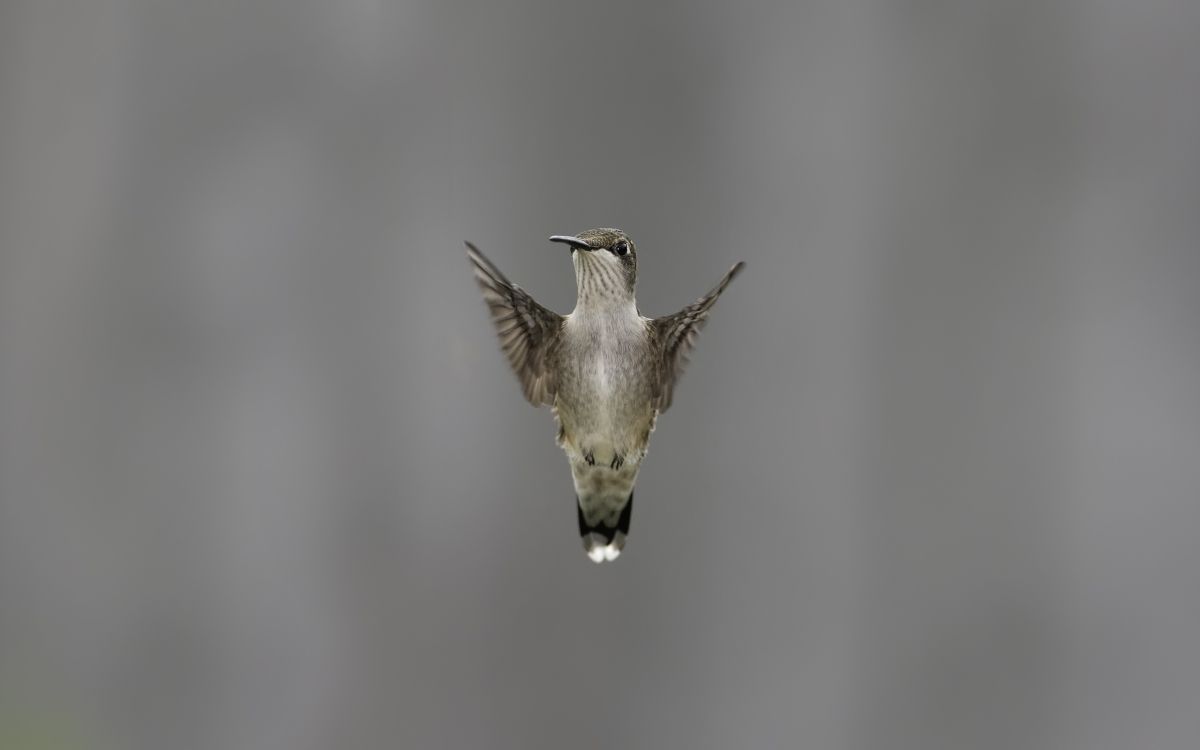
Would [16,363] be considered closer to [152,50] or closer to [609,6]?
[152,50]

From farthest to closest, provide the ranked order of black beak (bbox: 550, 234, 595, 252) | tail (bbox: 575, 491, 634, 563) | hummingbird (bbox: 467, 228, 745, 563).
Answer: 1. tail (bbox: 575, 491, 634, 563)
2. hummingbird (bbox: 467, 228, 745, 563)
3. black beak (bbox: 550, 234, 595, 252)

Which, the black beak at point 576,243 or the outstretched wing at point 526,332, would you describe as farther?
the outstretched wing at point 526,332

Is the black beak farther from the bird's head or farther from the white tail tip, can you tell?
the white tail tip

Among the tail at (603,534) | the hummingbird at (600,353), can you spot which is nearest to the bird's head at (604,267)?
the hummingbird at (600,353)

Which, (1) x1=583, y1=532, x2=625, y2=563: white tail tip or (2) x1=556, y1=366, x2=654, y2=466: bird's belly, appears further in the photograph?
(1) x1=583, y1=532, x2=625, y2=563: white tail tip

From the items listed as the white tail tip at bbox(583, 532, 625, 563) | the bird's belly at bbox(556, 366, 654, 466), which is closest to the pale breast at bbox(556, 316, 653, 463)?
the bird's belly at bbox(556, 366, 654, 466)

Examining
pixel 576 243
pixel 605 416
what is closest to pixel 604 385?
pixel 605 416

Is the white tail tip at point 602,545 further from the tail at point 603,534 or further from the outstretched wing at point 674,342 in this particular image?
the outstretched wing at point 674,342
